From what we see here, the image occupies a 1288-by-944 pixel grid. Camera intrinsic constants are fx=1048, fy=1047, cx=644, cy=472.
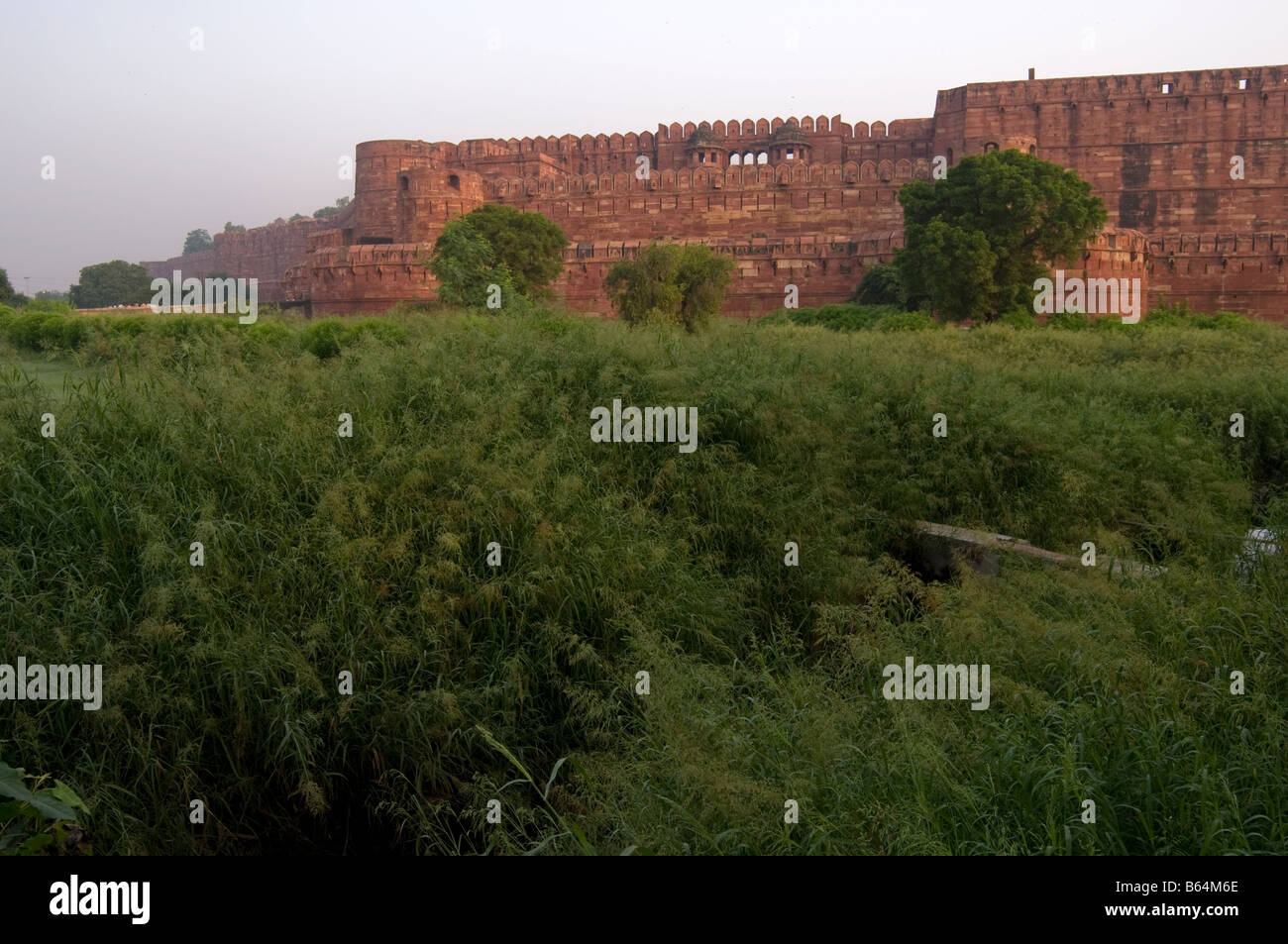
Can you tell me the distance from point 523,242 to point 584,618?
15126mm

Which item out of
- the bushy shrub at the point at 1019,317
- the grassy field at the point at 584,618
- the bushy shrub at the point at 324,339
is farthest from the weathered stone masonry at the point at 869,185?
the grassy field at the point at 584,618

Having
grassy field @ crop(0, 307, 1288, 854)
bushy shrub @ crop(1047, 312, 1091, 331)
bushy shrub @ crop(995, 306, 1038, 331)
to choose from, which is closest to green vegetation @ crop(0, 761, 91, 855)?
grassy field @ crop(0, 307, 1288, 854)

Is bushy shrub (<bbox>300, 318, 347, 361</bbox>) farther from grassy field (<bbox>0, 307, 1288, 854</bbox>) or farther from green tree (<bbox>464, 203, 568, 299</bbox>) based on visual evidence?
green tree (<bbox>464, 203, 568, 299</bbox>)

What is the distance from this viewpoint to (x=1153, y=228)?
25656mm

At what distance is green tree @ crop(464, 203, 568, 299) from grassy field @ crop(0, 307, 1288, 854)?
1174 centimetres

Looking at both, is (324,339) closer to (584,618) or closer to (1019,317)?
(584,618)

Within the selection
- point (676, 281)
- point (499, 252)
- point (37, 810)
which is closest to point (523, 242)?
point (499, 252)

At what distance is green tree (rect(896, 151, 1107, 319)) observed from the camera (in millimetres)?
17875

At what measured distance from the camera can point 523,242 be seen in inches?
752

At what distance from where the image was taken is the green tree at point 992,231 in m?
17.9

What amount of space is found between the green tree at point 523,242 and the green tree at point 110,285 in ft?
82.8

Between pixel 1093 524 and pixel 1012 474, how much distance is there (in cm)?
76
